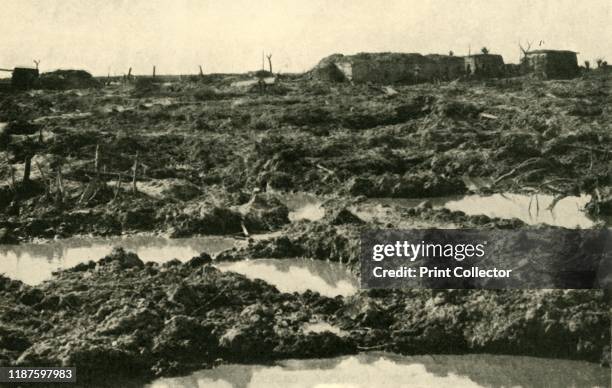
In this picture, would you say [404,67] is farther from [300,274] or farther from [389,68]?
[300,274]

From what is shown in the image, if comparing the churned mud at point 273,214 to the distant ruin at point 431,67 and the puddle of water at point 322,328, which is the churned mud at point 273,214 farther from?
the distant ruin at point 431,67

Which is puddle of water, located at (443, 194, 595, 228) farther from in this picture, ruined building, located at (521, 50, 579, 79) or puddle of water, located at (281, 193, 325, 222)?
ruined building, located at (521, 50, 579, 79)

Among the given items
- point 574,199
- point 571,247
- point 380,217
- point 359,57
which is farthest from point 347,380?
point 359,57

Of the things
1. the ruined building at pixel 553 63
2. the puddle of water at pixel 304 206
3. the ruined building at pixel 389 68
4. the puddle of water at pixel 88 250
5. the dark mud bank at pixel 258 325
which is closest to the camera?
the dark mud bank at pixel 258 325

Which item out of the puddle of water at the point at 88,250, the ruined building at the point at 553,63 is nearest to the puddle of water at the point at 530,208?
the puddle of water at the point at 88,250

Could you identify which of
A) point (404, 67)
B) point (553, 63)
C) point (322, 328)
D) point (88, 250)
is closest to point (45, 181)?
point (88, 250)

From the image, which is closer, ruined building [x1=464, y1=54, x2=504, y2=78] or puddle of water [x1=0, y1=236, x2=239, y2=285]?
puddle of water [x1=0, y1=236, x2=239, y2=285]

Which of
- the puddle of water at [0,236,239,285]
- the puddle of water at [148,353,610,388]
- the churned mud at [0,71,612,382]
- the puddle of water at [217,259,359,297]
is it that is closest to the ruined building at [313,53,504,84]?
the churned mud at [0,71,612,382]
